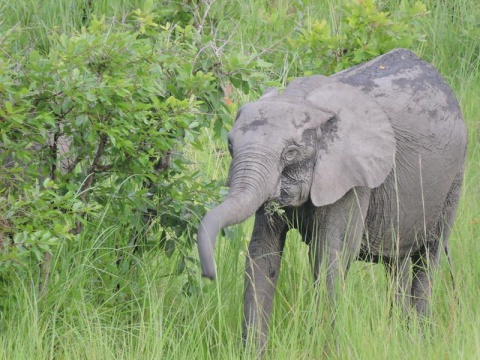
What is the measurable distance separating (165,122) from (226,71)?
1.59ft

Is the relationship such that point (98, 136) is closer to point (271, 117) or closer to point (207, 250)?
point (271, 117)

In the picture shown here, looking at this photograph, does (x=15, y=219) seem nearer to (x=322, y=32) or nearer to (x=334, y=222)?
(x=334, y=222)

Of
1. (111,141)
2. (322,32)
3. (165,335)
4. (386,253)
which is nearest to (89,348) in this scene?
(165,335)

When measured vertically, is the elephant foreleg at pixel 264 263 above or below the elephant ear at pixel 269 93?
below

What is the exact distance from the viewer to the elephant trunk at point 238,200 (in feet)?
13.1

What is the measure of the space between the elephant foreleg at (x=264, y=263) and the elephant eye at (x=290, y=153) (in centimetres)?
39

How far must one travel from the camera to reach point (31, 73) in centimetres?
490

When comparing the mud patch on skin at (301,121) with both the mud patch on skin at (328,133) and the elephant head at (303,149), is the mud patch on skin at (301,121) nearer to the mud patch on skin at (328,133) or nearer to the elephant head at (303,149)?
the elephant head at (303,149)

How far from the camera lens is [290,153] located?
4.50 m

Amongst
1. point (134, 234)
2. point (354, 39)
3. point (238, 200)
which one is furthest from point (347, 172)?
point (354, 39)

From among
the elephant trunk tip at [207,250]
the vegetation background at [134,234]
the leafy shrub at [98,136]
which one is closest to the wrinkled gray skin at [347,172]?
the elephant trunk tip at [207,250]

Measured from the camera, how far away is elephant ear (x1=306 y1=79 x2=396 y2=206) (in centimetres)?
461

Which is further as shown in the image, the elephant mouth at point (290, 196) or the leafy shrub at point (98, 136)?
the leafy shrub at point (98, 136)

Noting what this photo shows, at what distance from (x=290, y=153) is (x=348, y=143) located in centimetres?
34
